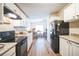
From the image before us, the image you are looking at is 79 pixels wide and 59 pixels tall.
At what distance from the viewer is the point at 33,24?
29.8 feet

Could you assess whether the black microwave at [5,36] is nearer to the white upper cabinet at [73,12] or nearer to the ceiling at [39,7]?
the ceiling at [39,7]

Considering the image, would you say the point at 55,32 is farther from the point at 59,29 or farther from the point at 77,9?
the point at 77,9

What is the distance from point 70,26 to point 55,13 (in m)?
1.80

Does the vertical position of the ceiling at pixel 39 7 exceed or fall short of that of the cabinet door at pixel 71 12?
it exceeds it

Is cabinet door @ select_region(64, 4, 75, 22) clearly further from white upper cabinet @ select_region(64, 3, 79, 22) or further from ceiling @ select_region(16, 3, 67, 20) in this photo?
ceiling @ select_region(16, 3, 67, 20)

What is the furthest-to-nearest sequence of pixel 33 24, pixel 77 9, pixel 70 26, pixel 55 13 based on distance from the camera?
pixel 33 24, pixel 55 13, pixel 70 26, pixel 77 9

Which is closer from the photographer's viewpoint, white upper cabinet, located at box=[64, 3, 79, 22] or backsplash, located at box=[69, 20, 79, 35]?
white upper cabinet, located at box=[64, 3, 79, 22]

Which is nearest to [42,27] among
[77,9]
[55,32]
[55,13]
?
[55,13]

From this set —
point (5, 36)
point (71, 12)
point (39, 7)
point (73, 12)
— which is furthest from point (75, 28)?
point (5, 36)

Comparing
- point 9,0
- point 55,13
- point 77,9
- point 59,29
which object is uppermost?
point 55,13

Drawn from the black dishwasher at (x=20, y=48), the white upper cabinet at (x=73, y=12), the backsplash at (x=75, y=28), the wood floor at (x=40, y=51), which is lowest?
the wood floor at (x=40, y=51)

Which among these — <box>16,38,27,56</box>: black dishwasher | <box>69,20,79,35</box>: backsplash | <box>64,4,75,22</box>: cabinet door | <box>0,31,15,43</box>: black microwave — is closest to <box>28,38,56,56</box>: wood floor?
<box>69,20,79,35</box>: backsplash

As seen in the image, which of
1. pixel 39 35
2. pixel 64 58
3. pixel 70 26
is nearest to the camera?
pixel 64 58

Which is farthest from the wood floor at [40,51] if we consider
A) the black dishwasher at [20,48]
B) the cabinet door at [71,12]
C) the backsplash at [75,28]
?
the cabinet door at [71,12]
